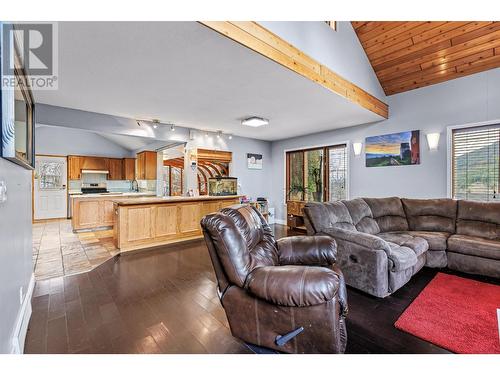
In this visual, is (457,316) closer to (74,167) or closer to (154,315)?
(154,315)

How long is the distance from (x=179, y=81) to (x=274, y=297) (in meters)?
2.67

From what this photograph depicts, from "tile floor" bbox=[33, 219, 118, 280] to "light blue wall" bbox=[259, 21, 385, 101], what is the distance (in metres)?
3.84

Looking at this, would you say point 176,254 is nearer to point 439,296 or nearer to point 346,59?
point 439,296

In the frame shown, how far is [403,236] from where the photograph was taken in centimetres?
311

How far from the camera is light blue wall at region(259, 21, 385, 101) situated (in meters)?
2.63

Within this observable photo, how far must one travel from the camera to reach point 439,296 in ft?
7.88

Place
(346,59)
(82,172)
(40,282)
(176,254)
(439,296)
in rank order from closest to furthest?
(439,296) < (40,282) < (346,59) < (176,254) < (82,172)

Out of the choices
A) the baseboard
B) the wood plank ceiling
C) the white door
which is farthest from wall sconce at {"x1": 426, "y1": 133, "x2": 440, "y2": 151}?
the white door

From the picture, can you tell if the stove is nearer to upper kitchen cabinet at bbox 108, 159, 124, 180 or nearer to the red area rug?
upper kitchen cabinet at bbox 108, 159, 124, 180

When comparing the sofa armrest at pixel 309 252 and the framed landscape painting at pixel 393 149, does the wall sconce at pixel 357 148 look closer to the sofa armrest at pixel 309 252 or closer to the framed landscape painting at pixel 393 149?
the framed landscape painting at pixel 393 149

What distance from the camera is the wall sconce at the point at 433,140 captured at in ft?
12.9

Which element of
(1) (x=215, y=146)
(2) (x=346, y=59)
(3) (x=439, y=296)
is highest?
(2) (x=346, y=59)
